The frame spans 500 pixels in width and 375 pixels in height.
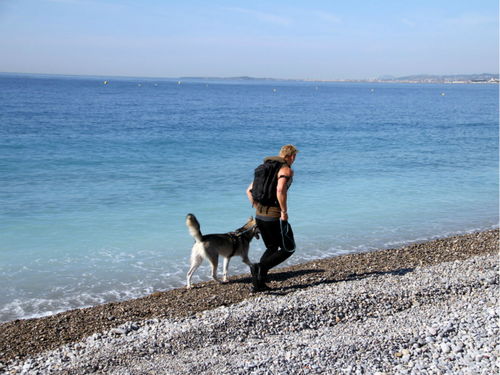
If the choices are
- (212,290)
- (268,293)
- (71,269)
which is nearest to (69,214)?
(71,269)

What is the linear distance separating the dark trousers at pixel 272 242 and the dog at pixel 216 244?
737 millimetres

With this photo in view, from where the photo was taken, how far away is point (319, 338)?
5996 millimetres

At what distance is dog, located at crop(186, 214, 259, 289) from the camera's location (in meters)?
7.85

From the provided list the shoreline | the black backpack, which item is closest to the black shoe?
the shoreline

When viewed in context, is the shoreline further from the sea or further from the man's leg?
the sea

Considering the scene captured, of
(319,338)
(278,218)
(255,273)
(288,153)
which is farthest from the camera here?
(255,273)

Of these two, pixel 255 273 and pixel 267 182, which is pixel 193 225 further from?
pixel 267 182

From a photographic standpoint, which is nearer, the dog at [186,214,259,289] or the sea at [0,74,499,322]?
the dog at [186,214,259,289]

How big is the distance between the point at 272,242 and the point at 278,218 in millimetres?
397

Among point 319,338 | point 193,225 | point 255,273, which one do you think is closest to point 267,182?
point 193,225

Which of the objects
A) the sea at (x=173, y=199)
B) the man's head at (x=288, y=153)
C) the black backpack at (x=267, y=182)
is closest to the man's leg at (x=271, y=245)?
the black backpack at (x=267, y=182)

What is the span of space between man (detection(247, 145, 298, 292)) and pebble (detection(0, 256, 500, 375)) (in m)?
0.58

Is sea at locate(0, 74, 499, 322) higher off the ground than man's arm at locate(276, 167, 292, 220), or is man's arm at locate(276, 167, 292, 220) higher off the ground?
man's arm at locate(276, 167, 292, 220)

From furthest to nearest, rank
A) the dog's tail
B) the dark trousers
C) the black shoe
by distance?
the black shoe
the dog's tail
the dark trousers
